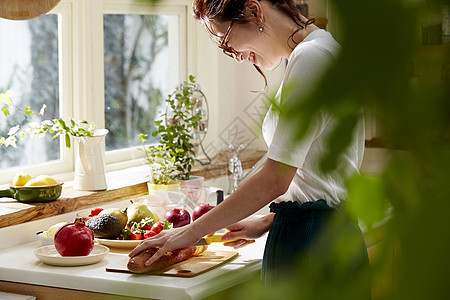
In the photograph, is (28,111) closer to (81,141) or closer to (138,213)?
(81,141)

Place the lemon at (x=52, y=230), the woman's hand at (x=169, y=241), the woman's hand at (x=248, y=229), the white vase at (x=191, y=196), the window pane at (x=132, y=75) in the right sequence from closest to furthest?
the woman's hand at (x=169, y=241)
the woman's hand at (x=248, y=229)
the lemon at (x=52, y=230)
the white vase at (x=191, y=196)
the window pane at (x=132, y=75)

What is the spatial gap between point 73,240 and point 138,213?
1.04 ft

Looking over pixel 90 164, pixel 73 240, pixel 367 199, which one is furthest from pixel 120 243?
pixel 367 199

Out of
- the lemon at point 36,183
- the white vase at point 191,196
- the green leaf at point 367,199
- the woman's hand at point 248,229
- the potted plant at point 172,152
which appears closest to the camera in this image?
the green leaf at point 367,199

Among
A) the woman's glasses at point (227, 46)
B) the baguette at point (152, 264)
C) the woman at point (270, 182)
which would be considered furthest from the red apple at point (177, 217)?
the woman's glasses at point (227, 46)

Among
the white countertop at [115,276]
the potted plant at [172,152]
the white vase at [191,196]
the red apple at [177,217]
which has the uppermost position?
the potted plant at [172,152]

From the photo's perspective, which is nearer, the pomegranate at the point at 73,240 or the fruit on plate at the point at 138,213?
the pomegranate at the point at 73,240

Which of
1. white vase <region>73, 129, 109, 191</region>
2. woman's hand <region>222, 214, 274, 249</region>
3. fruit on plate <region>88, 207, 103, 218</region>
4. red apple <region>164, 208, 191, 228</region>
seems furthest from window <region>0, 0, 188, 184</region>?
woman's hand <region>222, 214, 274, 249</region>

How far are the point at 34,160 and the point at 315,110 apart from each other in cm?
241

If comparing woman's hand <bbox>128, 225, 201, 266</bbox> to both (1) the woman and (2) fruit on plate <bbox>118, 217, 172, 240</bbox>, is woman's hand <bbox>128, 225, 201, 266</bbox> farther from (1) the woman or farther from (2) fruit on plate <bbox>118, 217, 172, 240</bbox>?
(2) fruit on plate <bbox>118, 217, 172, 240</bbox>

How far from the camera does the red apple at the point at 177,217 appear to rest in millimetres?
1922

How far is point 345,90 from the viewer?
0.13m

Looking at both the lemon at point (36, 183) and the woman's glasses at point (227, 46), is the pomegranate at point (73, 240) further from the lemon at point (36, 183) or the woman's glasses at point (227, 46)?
the woman's glasses at point (227, 46)

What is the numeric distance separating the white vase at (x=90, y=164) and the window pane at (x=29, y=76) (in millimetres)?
271
